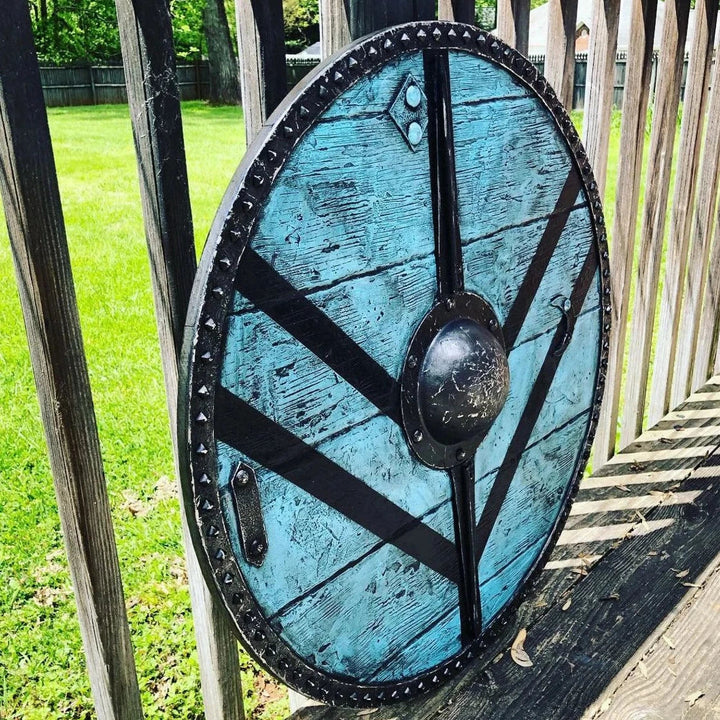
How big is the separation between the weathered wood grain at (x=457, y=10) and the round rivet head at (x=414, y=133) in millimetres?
532

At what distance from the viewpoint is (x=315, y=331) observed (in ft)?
4.40

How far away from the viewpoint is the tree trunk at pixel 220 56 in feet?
72.8

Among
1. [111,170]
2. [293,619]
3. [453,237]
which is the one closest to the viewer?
[293,619]

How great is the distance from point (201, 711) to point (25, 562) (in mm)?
1001

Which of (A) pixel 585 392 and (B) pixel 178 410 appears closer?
(B) pixel 178 410

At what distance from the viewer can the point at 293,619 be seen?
1424mm

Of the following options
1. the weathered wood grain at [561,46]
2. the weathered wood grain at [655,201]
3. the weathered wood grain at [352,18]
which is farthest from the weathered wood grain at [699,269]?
the weathered wood grain at [352,18]

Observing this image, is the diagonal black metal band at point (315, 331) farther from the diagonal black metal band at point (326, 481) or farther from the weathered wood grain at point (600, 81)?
the weathered wood grain at point (600, 81)

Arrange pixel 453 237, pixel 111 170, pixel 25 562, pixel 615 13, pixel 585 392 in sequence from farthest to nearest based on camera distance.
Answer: pixel 111 170, pixel 25 562, pixel 615 13, pixel 585 392, pixel 453 237

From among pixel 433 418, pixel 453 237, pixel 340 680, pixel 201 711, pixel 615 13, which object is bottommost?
pixel 201 711

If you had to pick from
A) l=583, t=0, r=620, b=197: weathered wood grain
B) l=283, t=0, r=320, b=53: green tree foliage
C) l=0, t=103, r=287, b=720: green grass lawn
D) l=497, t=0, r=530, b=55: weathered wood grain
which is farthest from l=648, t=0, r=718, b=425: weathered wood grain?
l=283, t=0, r=320, b=53: green tree foliage

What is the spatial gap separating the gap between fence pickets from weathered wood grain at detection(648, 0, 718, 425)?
1000mm

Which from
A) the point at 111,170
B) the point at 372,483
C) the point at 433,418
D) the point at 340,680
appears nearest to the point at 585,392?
the point at 433,418

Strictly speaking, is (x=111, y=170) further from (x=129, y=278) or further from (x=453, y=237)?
(x=453, y=237)
